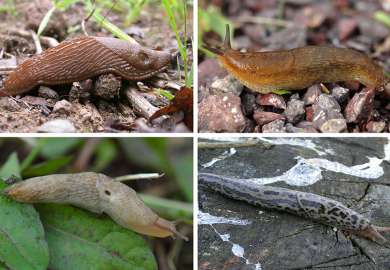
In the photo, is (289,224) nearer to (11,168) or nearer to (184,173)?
(184,173)

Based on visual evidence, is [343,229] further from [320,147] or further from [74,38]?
[74,38]

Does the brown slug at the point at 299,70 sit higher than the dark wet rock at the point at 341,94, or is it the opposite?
the brown slug at the point at 299,70

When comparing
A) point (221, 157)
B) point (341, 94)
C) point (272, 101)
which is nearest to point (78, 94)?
point (221, 157)

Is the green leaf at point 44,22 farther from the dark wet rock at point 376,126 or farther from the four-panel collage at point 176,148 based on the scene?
the dark wet rock at point 376,126

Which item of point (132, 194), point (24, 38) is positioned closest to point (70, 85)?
point (24, 38)

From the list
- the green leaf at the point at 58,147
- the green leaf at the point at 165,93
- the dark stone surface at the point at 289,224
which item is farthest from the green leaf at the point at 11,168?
the dark stone surface at the point at 289,224
